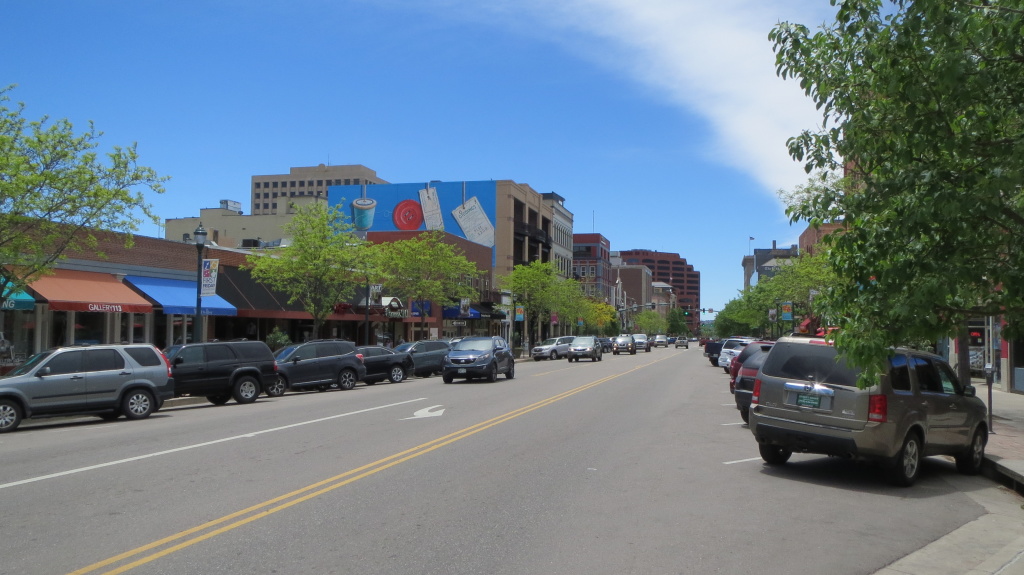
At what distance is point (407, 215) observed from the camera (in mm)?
80000

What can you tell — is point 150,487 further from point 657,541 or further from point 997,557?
point 997,557

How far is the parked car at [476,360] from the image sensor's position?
28.9 metres

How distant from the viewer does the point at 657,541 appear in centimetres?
720

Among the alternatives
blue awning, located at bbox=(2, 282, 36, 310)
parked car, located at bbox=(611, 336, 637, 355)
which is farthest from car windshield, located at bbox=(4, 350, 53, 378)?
parked car, located at bbox=(611, 336, 637, 355)

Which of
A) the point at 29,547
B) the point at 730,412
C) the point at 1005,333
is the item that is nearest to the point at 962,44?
the point at 1005,333

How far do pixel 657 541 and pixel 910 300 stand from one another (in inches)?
119

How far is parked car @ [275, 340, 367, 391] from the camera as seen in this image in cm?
2531

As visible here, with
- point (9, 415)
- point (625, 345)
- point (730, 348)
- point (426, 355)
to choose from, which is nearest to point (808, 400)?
point (9, 415)

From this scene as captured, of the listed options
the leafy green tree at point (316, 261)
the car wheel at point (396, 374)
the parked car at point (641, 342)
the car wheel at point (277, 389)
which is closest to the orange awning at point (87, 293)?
the leafy green tree at point (316, 261)

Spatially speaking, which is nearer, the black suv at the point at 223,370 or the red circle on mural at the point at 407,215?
the black suv at the point at 223,370

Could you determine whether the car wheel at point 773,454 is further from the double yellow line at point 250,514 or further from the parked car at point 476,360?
the parked car at point 476,360

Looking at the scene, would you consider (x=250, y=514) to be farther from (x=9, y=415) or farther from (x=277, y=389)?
(x=277, y=389)

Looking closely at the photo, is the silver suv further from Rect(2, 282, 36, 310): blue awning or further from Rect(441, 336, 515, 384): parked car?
Rect(2, 282, 36, 310): blue awning

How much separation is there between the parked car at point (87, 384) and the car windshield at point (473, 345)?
43.2 feet
